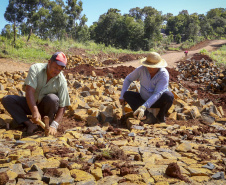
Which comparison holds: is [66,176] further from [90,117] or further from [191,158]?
[90,117]

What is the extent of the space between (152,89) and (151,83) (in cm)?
13

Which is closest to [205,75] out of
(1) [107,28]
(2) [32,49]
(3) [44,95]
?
(3) [44,95]

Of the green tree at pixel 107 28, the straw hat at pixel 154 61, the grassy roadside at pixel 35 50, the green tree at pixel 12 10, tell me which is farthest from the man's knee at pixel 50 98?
the green tree at pixel 107 28

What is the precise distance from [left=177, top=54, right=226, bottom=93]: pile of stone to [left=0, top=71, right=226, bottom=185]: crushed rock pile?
4673mm

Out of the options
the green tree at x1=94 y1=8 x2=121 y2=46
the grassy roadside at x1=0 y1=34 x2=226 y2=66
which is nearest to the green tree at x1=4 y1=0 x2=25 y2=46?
the grassy roadside at x1=0 y1=34 x2=226 y2=66

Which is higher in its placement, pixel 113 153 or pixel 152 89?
pixel 152 89

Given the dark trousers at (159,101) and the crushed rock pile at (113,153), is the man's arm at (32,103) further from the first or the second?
A: the dark trousers at (159,101)

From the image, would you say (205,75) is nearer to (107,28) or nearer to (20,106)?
(20,106)

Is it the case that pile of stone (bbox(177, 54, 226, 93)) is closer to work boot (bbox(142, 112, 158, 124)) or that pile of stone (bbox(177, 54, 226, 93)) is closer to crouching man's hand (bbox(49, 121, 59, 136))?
work boot (bbox(142, 112, 158, 124))

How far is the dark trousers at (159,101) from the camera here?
363cm

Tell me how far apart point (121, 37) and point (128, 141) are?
2085 cm

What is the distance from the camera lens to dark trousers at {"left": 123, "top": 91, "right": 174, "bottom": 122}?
363cm

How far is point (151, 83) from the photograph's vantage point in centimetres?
364

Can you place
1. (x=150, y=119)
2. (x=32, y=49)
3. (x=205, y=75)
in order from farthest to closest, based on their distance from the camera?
(x=32, y=49) → (x=205, y=75) → (x=150, y=119)
